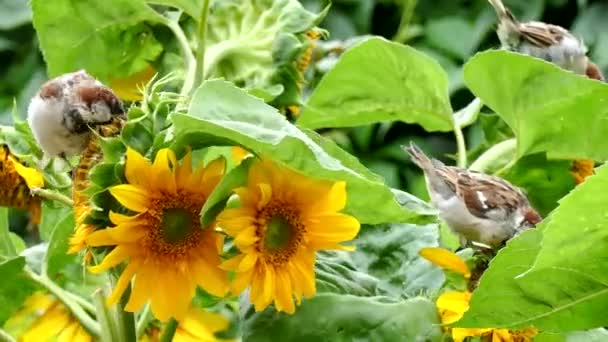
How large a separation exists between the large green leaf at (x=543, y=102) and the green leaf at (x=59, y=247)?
0.17 m

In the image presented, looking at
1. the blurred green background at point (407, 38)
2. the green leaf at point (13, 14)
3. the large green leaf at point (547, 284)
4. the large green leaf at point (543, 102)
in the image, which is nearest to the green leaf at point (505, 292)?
the large green leaf at point (547, 284)

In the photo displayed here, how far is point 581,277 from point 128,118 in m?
0.15

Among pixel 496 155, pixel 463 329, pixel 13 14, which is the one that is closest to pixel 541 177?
pixel 496 155

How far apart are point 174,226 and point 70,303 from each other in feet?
0.32

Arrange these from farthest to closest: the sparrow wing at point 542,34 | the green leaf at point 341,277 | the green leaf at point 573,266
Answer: the sparrow wing at point 542,34 → the green leaf at point 341,277 → the green leaf at point 573,266

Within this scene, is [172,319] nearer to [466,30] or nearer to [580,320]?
[580,320]

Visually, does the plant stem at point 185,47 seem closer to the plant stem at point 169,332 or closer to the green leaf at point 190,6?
the green leaf at point 190,6

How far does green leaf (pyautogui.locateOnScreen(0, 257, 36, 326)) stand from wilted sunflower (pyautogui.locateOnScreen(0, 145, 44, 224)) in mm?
28

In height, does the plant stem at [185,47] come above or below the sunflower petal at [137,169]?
below

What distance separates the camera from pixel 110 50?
1.87ft

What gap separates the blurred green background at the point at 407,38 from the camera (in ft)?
5.73

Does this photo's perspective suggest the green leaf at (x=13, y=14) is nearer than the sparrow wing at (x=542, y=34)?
No

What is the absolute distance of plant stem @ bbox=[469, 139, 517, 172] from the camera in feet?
1.86

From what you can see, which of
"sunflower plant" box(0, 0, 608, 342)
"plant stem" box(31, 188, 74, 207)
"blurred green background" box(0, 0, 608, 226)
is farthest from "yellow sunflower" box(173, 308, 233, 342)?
"blurred green background" box(0, 0, 608, 226)
